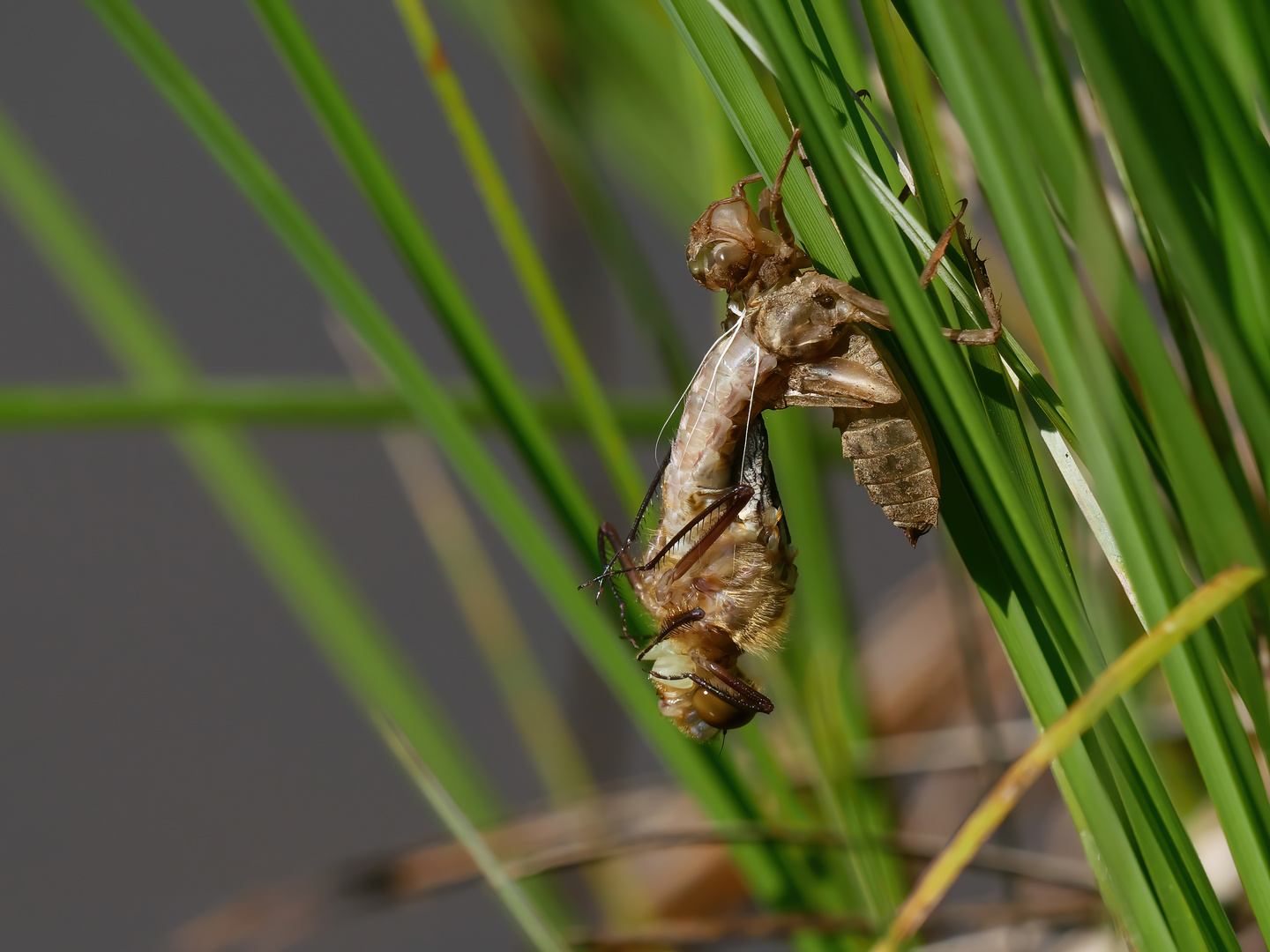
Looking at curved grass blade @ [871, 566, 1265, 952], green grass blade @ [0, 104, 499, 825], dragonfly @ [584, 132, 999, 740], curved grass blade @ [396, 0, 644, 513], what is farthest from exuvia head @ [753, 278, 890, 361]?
green grass blade @ [0, 104, 499, 825]

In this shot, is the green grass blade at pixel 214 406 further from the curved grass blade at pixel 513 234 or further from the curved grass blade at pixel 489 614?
the curved grass blade at pixel 489 614

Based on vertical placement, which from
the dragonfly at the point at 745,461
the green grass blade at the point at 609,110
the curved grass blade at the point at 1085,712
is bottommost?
the curved grass blade at the point at 1085,712

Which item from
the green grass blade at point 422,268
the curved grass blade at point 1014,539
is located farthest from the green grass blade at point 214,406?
the curved grass blade at point 1014,539

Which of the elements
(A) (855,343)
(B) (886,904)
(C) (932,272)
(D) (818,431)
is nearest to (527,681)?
(D) (818,431)

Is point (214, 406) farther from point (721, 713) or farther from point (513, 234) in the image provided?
point (721, 713)

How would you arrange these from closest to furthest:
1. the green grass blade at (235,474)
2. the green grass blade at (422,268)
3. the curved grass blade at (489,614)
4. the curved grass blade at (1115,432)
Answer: the curved grass blade at (1115,432), the green grass blade at (422,268), the green grass blade at (235,474), the curved grass blade at (489,614)

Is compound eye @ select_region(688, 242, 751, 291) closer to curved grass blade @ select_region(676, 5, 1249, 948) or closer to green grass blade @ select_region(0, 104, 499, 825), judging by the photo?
curved grass blade @ select_region(676, 5, 1249, 948)
